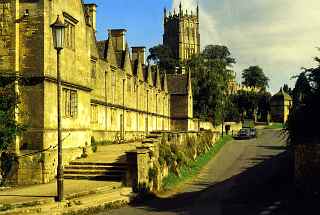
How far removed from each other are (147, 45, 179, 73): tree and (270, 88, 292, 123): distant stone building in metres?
26.9

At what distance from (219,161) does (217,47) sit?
325 feet

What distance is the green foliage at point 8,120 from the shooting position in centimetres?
1579

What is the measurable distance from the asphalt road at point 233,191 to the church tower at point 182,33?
12685 cm

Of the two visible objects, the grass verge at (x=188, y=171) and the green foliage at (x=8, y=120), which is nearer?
the green foliage at (x=8, y=120)

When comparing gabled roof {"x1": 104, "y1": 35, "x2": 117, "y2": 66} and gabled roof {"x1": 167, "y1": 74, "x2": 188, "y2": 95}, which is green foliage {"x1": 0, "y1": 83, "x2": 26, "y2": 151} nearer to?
gabled roof {"x1": 104, "y1": 35, "x2": 117, "y2": 66}

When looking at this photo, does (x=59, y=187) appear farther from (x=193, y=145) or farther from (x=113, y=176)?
(x=193, y=145)

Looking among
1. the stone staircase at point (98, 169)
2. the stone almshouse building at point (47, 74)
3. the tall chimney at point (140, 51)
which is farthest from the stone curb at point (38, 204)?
the tall chimney at point (140, 51)

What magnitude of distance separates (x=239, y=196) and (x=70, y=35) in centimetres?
1139

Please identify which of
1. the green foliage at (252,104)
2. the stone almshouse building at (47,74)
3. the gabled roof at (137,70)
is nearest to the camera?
the stone almshouse building at (47,74)

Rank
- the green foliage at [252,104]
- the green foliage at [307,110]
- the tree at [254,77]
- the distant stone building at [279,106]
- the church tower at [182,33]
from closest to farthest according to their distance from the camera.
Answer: the green foliage at [307,110] → the distant stone building at [279,106] → the green foliage at [252,104] → the tree at [254,77] → the church tower at [182,33]

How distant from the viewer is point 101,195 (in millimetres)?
18328

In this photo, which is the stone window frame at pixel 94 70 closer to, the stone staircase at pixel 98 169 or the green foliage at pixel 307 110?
the stone staircase at pixel 98 169

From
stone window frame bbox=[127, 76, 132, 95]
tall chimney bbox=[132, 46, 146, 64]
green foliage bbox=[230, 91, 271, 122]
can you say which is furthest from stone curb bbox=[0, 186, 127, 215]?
green foliage bbox=[230, 91, 271, 122]

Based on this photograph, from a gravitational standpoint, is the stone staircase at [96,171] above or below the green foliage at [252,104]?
below
